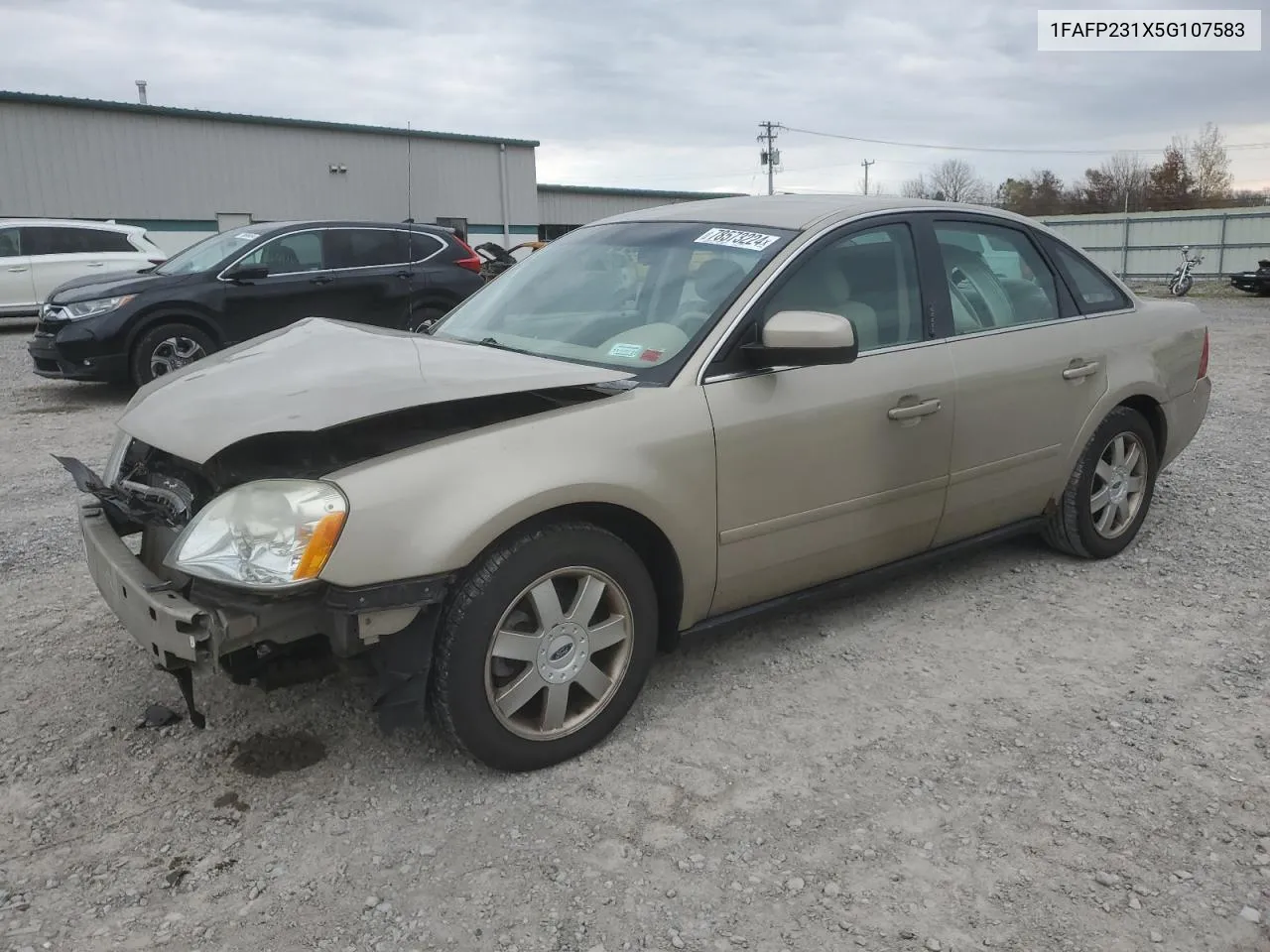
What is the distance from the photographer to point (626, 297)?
3.49 metres

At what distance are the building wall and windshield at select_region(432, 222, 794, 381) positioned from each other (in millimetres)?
24836

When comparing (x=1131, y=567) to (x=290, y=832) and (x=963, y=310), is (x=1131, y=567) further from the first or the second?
(x=290, y=832)

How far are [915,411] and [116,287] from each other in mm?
7845

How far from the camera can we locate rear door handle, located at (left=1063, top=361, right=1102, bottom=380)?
412 centimetres

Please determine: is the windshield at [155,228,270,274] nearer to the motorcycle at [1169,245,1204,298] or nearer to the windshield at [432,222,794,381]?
the windshield at [432,222,794,381]

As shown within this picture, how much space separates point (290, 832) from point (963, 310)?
295 centimetres

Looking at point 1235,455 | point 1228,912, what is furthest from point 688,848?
point 1235,455

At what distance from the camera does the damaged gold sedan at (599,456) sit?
98.3 inches

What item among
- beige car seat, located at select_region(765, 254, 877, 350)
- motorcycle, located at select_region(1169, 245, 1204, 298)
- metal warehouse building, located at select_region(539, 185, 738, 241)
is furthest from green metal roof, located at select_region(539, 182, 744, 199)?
beige car seat, located at select_region(765, 254, 877, 350)

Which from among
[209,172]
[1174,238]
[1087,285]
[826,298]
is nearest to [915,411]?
[826,298]

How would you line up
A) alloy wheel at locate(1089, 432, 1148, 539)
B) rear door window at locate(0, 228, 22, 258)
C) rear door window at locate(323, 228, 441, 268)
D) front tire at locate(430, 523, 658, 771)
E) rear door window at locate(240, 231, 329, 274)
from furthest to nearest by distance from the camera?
rear door window at locate(0, 228, 22, 258)
rear door window at locate(323, 228, 441, 268)
rear door window at locate(240, 231, 329, 274)
alloy wheel at locate(1089, 432, 1148, 539)
front tire at locate(430, 523, 658, 771)

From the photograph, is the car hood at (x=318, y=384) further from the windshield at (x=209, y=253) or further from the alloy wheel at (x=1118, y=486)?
the windshield at (x=209, y=253)

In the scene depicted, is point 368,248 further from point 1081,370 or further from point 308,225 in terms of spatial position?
point 1081,370

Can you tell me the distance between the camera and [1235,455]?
6.55 meters
